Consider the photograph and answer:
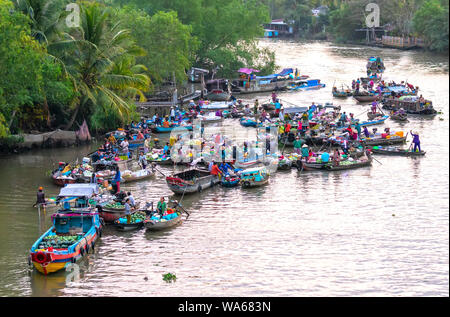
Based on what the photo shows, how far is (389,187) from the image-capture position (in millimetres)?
32406

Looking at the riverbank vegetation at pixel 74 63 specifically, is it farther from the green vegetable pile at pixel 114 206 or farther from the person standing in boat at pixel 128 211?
the person standing in boat at pixel 128 211

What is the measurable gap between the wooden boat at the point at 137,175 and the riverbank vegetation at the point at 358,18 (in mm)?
54092

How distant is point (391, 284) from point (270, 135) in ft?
61.4

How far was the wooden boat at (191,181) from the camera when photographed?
30.2 metres

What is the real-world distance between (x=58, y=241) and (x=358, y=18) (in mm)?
79526

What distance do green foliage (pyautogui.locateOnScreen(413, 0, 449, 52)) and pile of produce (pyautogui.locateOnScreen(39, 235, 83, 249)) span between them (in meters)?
63.7

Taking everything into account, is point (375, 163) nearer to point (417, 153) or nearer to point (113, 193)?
point (417, 153)

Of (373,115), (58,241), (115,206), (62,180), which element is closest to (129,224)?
(115,206)

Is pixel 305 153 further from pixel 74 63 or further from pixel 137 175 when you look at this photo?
pixel 74 63

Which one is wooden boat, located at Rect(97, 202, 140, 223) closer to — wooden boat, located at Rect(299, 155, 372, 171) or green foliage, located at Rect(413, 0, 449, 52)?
wooden boat, located at Rect(299, 155, 372, 171)

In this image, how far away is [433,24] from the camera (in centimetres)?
8100

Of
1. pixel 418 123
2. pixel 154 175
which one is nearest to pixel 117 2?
pixel 418 123

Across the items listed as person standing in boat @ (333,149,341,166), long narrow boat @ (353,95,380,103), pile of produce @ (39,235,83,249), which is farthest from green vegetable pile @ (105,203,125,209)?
long narrow boat @ (353,95,380,103)

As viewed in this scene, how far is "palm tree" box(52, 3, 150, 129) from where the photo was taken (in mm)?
38250
